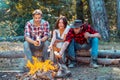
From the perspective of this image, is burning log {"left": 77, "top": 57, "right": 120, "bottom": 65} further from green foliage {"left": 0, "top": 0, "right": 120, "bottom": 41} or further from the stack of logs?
green foliage {"left": 0, "top": 0, "right": 120, "bottom": 41}

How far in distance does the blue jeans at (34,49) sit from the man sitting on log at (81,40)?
507 mm

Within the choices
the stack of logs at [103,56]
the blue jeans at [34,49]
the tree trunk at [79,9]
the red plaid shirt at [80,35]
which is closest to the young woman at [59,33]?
the red plaid shirt at [80,35]

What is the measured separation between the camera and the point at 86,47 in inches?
293

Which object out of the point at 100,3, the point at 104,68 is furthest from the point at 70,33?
the point at 100,3

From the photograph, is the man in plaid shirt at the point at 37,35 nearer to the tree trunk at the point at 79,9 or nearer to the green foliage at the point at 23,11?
the green foliage at the point at 23,11

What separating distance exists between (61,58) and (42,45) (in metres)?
0.55

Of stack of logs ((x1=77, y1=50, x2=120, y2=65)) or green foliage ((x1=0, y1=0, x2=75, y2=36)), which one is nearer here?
stack of logs ((x1=77, y1=50, x2=120, y2=65))

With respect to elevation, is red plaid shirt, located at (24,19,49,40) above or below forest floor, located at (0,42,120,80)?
above

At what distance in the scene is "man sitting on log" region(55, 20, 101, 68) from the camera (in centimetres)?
713

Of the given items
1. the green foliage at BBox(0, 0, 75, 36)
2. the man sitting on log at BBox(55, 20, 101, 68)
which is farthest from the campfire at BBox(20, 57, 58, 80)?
the green foliage at BBox(0, 0, 75, 36)

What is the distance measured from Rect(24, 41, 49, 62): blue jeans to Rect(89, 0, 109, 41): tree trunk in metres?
7.15

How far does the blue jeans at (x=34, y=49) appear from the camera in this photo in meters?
6.72

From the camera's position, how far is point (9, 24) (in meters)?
16.0

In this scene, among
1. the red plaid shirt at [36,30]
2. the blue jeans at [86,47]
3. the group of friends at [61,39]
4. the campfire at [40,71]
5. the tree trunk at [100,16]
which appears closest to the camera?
the campfire at [40,71]
